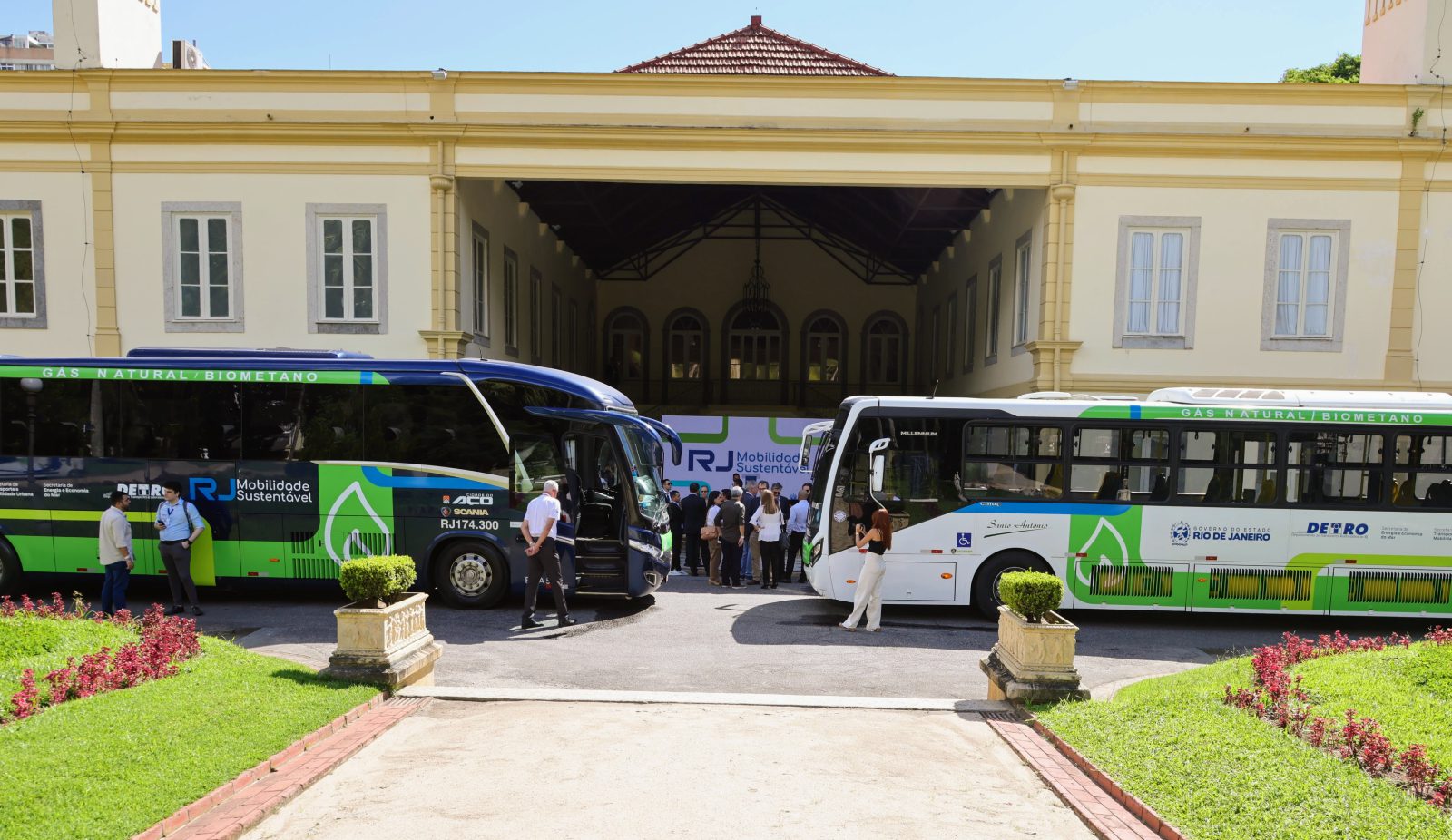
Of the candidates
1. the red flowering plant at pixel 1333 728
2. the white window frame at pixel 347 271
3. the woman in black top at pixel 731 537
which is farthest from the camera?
the white window frame at pixel 347 271

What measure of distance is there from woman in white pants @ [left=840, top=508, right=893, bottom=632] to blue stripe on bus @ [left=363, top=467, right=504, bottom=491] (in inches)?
187

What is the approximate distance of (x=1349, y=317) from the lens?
16.7 metres

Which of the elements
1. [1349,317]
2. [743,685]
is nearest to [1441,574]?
[1349,317]

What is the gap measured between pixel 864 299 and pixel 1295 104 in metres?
17.9

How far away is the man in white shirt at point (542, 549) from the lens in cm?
998

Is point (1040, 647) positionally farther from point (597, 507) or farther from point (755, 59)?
point (755, 59)

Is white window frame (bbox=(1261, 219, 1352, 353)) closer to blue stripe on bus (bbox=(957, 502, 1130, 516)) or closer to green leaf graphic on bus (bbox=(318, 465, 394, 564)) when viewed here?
blue stripe on bus (bbox=(957, 502, 1130, 516))

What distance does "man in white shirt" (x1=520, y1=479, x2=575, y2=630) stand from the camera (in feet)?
32.7

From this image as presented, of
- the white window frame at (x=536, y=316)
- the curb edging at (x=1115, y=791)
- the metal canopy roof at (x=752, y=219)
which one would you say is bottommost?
the curb edging at (x=1115, y=791)

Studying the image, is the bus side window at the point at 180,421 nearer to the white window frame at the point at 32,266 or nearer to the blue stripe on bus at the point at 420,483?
the blue stripe on bus at the point at 420,483

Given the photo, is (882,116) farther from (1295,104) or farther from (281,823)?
(281,823)

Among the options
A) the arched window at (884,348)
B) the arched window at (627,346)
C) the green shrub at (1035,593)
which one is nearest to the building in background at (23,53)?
the arched window at (627,346)

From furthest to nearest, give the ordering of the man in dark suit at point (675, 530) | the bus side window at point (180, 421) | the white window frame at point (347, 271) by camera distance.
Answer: the white window frame at point (347, 271), the man in dark suit at point (675, 530), the bus side window at point (180, 421)

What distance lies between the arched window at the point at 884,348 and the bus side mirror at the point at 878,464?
22.9 m
